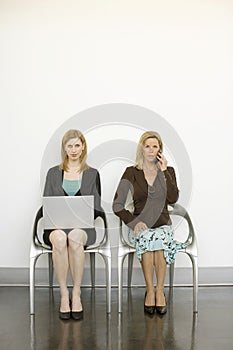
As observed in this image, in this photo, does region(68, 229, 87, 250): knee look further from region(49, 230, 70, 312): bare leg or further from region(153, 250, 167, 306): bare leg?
region(153, 250, 167, 306): bare leg

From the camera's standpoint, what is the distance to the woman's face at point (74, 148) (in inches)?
155

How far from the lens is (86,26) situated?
170 inches

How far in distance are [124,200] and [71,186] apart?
44 centimetres

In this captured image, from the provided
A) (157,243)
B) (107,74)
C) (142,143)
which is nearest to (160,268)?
(157,243)

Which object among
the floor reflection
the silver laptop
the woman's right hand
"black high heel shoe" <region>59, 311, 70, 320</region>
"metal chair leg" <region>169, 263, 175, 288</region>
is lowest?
the floor reflection

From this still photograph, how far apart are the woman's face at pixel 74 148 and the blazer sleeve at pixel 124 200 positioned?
419mm

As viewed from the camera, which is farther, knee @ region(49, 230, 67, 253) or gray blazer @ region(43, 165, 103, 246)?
gray blazer @ region(43, 165, 103, 246)

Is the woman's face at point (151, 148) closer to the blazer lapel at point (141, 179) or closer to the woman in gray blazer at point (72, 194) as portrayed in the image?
the blazer lapel at point (141, 179)

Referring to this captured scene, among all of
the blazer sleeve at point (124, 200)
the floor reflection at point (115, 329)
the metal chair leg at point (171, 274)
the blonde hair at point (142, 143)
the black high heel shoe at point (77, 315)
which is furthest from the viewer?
the metal chair leg at point (171, 274)

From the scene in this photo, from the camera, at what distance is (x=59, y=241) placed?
3.62m

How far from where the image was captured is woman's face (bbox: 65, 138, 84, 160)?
12.9 ft

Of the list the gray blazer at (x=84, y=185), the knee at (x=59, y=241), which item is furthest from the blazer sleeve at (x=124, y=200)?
the knee at (x=59, y=241)

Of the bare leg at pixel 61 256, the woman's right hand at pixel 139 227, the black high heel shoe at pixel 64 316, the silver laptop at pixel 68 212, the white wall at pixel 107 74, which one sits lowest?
the black high heel shoe at pixel 64 316

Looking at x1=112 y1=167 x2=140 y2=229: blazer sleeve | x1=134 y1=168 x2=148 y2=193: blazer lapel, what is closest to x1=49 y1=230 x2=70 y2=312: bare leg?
x1=112 y1=167 x2=140 y2=229: blazer sleeve
